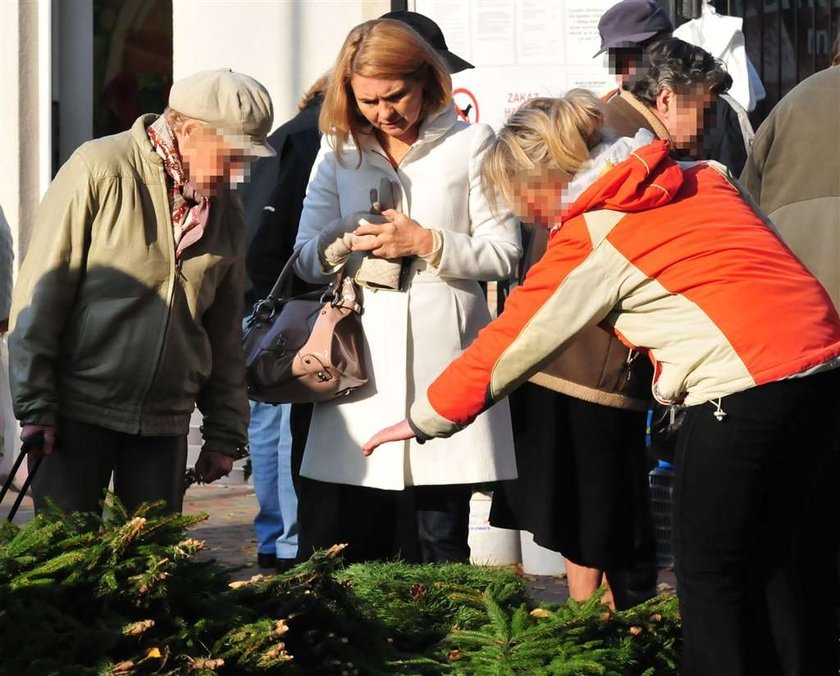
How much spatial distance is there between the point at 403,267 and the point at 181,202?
2.52 ft

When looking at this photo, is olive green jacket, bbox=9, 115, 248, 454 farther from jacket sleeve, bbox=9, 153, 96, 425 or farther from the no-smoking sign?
the no-smoking sign

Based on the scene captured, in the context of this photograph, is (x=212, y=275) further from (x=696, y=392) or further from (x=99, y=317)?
(x=696, y=392)

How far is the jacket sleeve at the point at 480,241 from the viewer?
435cm

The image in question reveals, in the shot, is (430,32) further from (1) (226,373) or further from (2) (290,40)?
(2) (290,40)

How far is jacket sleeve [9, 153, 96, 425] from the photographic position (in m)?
3.78

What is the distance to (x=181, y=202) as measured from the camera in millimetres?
3941

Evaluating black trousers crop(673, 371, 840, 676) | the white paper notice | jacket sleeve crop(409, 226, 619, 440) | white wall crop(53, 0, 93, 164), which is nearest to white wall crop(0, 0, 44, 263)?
white wall crop(53, 0, 93, 164)

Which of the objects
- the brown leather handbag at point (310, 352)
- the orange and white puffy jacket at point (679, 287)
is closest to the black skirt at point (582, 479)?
the brown leather handbag at point (310, 352)

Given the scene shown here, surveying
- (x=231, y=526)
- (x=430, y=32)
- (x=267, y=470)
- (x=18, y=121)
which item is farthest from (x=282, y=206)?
(x=18, y=121)

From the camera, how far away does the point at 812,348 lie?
10.8ft

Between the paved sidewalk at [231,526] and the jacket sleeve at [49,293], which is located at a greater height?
the jacket sleeve at [49,293]

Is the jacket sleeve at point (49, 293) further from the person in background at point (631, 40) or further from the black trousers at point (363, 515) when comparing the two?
the person in background at point (631, 40)

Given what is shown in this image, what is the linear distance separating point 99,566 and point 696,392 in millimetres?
1369

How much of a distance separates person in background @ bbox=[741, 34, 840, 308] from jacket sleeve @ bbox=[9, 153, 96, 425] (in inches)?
95.9
